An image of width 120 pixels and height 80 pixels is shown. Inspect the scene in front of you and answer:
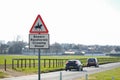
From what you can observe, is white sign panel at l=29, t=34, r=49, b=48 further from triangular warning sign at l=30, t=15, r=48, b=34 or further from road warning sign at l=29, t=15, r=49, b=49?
triangular warning sign at l=30, t=15, r=48, b=34

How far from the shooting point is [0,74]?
37781mm

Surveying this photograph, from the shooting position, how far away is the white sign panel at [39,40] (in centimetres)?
1158

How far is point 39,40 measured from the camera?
11602 millimetres

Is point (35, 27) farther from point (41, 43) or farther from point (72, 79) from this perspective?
point (72, 79)

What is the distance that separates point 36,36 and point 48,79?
70.6ft

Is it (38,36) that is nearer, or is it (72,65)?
(38,36)

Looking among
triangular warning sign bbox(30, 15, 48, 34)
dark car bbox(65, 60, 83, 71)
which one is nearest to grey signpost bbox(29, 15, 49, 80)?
triangular warning sign bbox(30, 15, 48, 34)

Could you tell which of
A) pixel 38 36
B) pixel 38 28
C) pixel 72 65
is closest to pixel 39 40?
pixel 38 36

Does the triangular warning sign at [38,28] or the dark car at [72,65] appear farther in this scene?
the dark car at [72,65]

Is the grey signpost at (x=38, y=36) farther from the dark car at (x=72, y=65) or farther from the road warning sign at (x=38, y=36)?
the dark car at (x=72, y=65)

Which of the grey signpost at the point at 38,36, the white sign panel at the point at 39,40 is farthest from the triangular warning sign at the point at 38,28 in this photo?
the white sign panel at the point at 39,40

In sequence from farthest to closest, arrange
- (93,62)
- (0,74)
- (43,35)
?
(93,62) → (0,74) → (43,35)

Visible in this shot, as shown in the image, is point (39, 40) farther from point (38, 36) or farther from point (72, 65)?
point (72, 65)

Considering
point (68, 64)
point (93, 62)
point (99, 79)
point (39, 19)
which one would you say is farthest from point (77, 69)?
point (39, 19)
